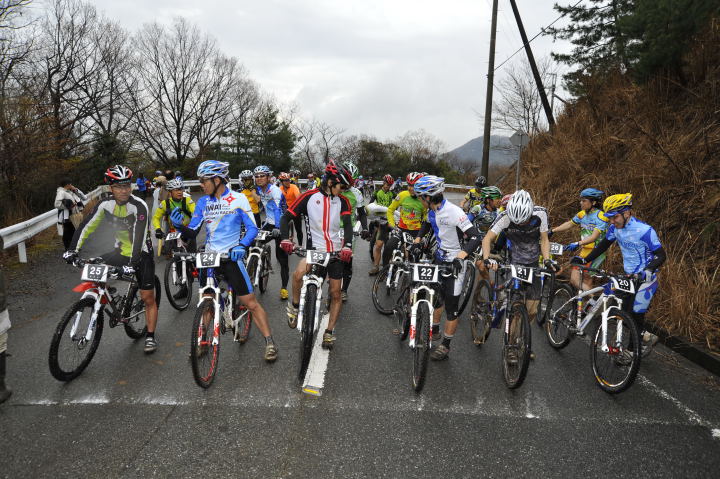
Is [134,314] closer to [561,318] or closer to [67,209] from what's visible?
[561,318]

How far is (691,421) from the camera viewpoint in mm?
3656

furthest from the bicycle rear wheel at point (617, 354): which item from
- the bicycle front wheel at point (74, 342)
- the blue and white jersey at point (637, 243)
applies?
the bicycle front wheel at point (74, 342)

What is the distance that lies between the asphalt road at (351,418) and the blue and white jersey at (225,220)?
1.29 m

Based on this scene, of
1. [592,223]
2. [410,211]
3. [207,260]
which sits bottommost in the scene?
[207,260]

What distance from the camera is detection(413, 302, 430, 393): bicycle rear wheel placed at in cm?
395

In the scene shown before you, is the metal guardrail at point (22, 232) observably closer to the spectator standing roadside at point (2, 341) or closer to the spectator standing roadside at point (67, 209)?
the spectator standing roadside at point (67, 209)

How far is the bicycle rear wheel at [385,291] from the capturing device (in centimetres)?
647

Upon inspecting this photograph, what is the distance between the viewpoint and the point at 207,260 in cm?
416

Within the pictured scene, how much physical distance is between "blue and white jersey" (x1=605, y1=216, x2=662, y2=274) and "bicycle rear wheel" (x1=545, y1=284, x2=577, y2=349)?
0.77 m

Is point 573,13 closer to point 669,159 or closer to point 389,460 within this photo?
point 669,159

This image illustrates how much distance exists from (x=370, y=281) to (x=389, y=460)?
5.35m

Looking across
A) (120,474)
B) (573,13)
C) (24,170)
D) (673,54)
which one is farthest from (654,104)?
(24,170)

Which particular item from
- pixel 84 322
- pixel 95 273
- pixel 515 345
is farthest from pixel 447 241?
pixel 84 322

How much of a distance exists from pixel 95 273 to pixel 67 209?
6856 millimetres
